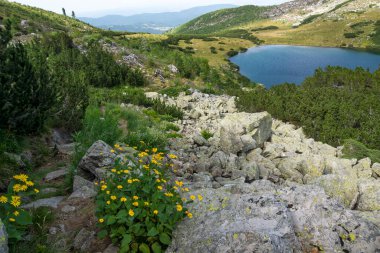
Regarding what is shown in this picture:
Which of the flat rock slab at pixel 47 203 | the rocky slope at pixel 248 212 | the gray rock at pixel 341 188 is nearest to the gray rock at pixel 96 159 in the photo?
the rocky slope at pixel 248 212

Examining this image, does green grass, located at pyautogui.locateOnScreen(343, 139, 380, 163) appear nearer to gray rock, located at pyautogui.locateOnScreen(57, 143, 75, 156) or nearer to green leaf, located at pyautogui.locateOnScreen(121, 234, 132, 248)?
gray rock, located at pyautogui.locateOnScreen(57, 143, 75, 156)

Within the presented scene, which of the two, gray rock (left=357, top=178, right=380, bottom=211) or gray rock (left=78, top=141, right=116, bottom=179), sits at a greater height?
gray rock (left=78, top=141, right=116, bottom=179)

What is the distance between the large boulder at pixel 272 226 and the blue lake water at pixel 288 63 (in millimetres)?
44396

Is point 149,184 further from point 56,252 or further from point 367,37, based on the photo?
point 367,37

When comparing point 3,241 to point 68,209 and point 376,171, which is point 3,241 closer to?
point 68,209

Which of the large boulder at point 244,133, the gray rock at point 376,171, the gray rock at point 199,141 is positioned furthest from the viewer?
the gray rock at point 199,141

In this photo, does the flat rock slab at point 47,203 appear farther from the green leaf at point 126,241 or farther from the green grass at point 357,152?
the green grass at point 357,152

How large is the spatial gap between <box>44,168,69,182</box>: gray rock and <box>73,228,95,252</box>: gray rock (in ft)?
9.97

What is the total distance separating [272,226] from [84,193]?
375 cm

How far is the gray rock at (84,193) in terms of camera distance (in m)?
6.02

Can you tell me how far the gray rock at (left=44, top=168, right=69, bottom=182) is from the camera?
24.3ft

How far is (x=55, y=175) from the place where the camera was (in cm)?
754

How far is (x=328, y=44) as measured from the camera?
97.5 m

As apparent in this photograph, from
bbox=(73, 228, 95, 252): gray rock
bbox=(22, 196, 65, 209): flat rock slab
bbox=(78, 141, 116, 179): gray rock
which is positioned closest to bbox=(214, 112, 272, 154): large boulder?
bbox=(78, 141, 116, 179): gray rock
